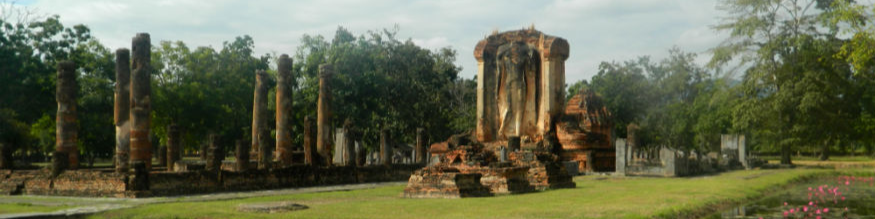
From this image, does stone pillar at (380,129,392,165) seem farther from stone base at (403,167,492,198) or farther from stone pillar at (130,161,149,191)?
stone pillar at (130,161,149,191)

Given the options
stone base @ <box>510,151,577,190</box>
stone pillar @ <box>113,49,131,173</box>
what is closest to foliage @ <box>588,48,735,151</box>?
stone base @ <box>510,151,577,190</box>

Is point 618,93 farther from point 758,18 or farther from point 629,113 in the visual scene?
point 758,18

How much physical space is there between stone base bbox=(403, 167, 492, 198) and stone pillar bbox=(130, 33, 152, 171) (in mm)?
7583

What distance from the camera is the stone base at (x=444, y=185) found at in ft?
53.1

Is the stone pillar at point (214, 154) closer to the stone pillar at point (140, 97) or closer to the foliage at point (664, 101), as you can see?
the stone pillar at point (140, 97)

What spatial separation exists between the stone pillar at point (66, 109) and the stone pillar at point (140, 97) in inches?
115

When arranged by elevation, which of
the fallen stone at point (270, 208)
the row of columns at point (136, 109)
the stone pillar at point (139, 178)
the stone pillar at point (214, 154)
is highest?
the row of columns at point (136, 109)

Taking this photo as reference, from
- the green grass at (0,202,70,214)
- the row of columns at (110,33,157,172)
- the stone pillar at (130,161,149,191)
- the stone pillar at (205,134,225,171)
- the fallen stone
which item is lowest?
the green grass at (0,202,70,214)

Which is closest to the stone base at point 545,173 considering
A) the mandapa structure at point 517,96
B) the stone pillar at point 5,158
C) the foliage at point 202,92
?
the mandapa structure at point 517,96

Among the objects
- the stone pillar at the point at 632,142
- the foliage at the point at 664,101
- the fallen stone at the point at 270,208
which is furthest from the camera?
the foliage at the point at 664,101

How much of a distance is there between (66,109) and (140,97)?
349 centimetres

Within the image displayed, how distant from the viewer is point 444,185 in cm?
1631

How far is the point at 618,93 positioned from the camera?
5575 centimetres

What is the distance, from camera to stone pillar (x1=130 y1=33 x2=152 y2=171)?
783 inches
